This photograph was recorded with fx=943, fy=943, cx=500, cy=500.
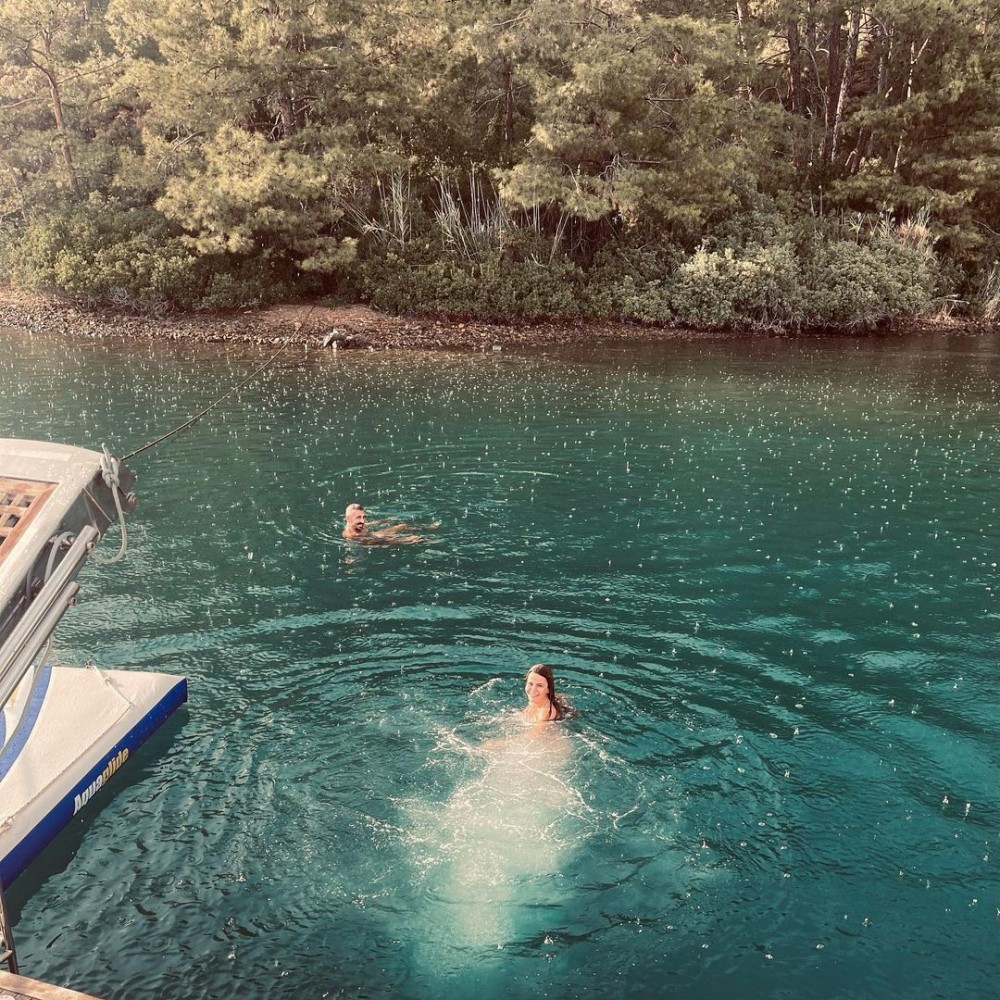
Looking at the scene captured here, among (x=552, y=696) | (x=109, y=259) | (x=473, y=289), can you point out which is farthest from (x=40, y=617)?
(x=109, y=259)

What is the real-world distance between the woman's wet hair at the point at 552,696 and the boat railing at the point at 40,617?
4.54 meters

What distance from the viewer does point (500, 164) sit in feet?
111

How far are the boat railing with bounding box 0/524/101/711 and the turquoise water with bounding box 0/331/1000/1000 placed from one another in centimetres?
246

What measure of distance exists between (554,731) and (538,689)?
0.44m

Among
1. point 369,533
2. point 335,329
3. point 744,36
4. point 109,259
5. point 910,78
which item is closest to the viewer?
point 369,533

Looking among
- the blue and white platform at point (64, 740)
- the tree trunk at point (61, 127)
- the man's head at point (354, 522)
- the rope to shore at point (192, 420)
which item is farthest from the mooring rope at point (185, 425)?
the tree trunk at point (61, 127)

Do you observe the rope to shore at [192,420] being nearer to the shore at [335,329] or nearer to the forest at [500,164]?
the shore at [335,329]

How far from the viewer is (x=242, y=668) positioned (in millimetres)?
10062

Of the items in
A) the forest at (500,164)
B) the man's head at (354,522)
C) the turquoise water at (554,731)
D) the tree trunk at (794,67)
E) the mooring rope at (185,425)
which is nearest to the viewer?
the mooring rope at (185,425)

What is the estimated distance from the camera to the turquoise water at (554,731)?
6348 millimetres

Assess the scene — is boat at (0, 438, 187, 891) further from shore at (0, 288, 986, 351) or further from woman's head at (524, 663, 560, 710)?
shore at (0, 288, 986, 351)

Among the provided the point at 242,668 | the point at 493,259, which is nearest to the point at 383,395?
the point at 493,259

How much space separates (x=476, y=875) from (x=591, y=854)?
0.91 metres

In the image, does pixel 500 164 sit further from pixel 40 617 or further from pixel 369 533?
pixel 40 617
